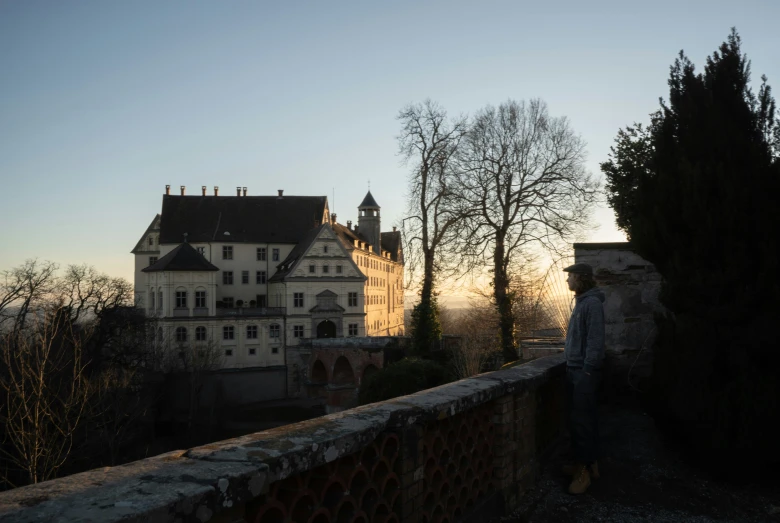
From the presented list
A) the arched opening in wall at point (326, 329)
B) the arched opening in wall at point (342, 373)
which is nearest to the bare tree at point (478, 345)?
the arched opening in wall at point (342, 373)

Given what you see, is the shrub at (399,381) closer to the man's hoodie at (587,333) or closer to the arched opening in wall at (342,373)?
the man's hoodie at (587,333)

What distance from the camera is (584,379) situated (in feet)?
17.7

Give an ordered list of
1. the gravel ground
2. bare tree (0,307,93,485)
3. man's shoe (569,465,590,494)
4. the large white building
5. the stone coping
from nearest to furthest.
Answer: the stone coping < the gravel ground < man's shoe (569,465,590,494) < bare tree (0,307,93,485) < the large white building

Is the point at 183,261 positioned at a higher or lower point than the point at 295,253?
lower

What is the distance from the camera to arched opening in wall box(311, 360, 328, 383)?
172ft

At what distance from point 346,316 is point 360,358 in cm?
1090

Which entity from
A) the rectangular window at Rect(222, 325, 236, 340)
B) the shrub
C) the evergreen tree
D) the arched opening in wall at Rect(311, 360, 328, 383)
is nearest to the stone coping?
the evergreen tree

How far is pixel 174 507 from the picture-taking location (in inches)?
76.8

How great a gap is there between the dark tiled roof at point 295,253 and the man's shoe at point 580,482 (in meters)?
51.1

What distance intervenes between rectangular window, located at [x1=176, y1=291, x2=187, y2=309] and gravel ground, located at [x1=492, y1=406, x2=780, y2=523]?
5225 centimetres

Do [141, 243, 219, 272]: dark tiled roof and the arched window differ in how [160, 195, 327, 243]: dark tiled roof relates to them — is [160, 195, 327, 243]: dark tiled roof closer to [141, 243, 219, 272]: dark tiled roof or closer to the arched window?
[141, 243, 219, 272]: dark tiled roof

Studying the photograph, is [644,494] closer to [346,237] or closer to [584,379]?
[584,379]

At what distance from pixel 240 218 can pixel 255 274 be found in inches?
234

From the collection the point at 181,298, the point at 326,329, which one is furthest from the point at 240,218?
the point at 326,329
